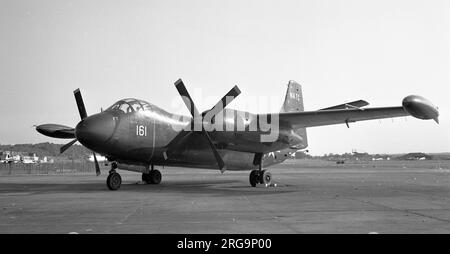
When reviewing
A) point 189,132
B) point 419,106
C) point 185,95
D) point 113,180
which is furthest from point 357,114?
point 113,180

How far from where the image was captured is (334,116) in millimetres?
19688

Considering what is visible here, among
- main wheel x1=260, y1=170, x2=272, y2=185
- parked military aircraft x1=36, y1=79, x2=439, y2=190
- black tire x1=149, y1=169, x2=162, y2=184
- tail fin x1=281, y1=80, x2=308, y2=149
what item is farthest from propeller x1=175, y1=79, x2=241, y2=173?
tail fin x1=281, y1=80, x2=308, y2=149

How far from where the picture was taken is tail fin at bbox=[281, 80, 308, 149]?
2694cm

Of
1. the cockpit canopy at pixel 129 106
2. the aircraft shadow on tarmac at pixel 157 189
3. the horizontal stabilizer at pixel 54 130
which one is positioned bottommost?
the aircraft shadow on tarmac at pixel 157 189

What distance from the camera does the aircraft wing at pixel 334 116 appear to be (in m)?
18.5

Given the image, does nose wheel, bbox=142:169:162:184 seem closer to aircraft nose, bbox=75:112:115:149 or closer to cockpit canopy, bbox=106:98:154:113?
cockpit canopy, bbox=106:98:154:113

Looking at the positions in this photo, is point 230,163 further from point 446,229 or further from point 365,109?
point 446,229

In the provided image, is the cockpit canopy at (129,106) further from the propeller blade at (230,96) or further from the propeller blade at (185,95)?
the propeller blade at (230,96)

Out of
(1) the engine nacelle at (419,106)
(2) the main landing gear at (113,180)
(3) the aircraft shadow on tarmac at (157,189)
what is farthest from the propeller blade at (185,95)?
(1) the engine nacelle at (419,106)

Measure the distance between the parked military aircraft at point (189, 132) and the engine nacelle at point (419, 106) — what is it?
0.62 m

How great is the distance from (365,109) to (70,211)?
1338cm

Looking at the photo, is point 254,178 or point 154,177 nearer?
point 254,178

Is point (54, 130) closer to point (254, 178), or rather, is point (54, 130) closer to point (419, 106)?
point (254, 178)

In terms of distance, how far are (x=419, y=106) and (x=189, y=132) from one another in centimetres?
1025
